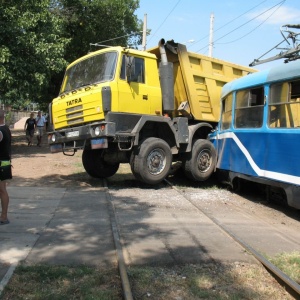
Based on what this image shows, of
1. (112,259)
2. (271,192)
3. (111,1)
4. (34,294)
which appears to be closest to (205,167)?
(271,192)

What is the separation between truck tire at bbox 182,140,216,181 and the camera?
32.4 ft

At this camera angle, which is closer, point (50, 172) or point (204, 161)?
point (204, 161)

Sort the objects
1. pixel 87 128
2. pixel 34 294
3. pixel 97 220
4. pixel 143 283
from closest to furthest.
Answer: pixel 34 294 < pixel 143 283 < pixel 97 220 < pixel 87 128

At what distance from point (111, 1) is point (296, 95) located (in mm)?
18124

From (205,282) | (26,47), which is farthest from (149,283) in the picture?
(26,47)

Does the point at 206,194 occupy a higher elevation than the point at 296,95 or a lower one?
Result: lower

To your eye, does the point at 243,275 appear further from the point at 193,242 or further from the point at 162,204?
the point at 162,204

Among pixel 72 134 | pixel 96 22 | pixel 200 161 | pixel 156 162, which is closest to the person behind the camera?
pixel 72 134

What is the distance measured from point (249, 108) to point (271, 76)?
1.03 m

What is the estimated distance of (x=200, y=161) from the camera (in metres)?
10.0

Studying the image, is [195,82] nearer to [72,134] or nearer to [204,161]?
[204,161]

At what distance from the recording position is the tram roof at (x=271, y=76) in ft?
22.6

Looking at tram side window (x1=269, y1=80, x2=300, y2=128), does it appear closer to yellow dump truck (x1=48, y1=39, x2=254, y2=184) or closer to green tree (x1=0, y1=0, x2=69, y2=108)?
yellow dump truck (x1=48, y1=39, x2=254, y2=184)

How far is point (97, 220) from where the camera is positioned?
21.2ft
